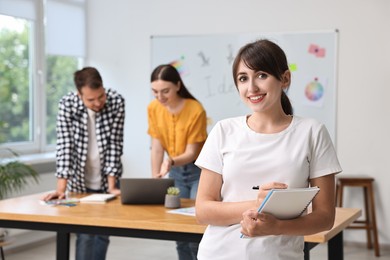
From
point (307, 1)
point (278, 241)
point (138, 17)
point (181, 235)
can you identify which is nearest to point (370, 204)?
point (307, 1)

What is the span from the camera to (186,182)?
405cm

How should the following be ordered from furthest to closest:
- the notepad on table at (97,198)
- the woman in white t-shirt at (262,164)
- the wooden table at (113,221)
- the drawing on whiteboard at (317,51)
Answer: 1. the drawing on whiteboard at (317,51)
2. the notepad on table at (97,198)
3. the wooden table at (113,221)
4. the woman in white t-shirt at (262,164)

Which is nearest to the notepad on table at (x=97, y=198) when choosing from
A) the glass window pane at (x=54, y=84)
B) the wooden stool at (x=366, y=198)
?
the wooden stool at (x=366, y=198)

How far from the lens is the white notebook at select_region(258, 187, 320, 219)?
5.47 ft

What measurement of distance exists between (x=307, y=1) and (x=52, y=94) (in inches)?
102

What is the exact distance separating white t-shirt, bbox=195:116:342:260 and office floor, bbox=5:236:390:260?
3857mm

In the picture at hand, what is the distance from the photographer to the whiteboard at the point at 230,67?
6074 mm

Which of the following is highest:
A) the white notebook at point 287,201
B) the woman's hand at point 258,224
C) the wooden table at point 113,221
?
the white notebook at point 287,201

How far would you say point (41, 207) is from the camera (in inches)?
140

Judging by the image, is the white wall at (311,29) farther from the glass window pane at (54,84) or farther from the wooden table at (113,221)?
the wooden table at (113,221)

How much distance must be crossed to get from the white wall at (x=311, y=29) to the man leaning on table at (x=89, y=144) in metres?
2.70

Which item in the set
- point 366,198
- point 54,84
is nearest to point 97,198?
point 366,198

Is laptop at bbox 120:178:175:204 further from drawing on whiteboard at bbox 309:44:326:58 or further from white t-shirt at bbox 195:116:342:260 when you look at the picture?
drawing on whiteboard at bbox 309:44:326:58

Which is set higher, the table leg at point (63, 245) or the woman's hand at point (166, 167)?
the woman's hand at point (166, 167)
